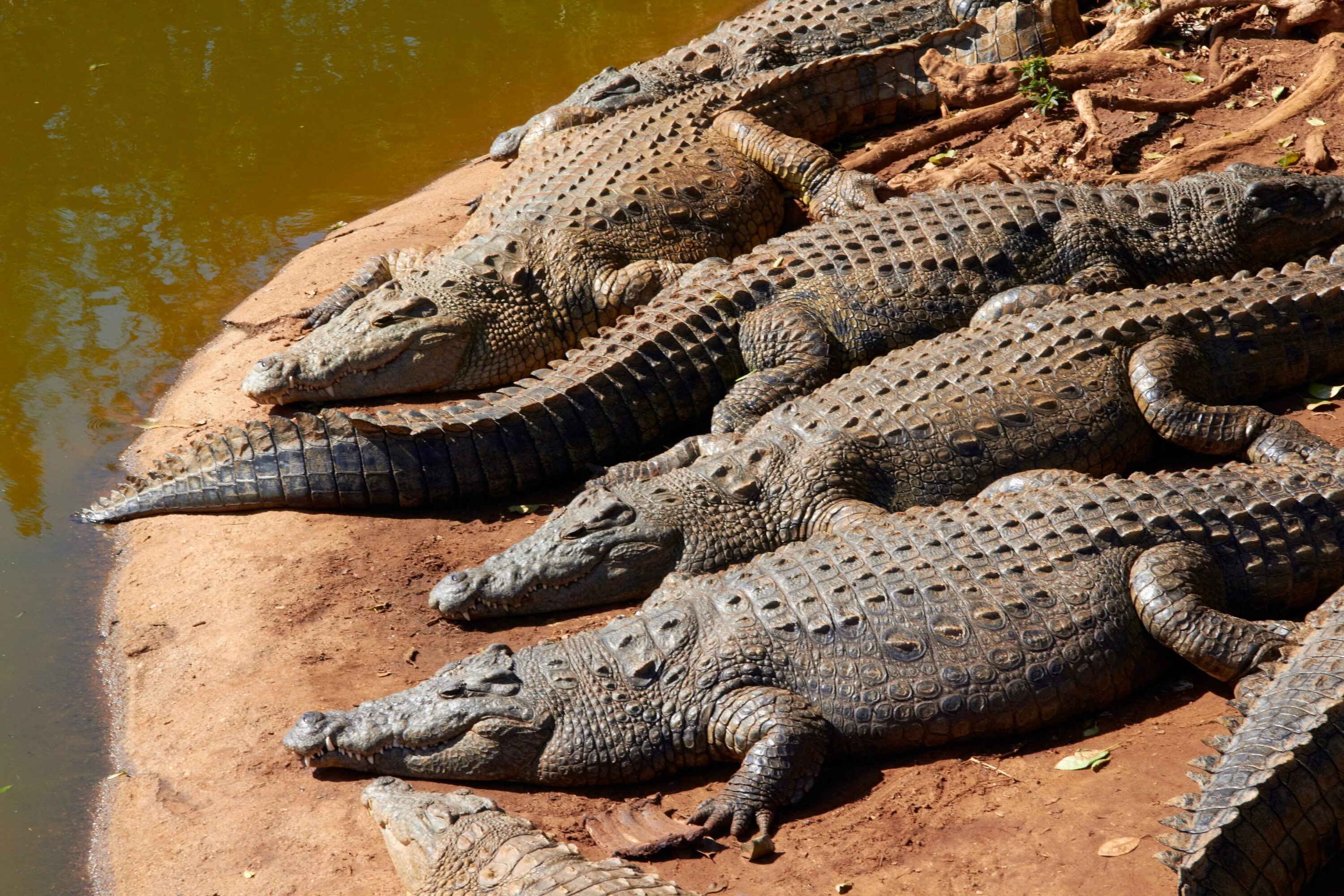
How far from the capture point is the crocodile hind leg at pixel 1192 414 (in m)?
5.26

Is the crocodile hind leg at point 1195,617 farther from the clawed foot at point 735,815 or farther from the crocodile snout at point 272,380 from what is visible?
the crocodile snout at point 272,380

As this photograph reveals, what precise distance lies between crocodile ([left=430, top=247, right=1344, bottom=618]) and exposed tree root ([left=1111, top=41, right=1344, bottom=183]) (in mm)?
1853

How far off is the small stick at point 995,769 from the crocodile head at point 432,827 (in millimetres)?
1603

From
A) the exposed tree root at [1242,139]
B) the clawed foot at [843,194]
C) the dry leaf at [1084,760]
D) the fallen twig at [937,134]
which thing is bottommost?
the dry leaf at [1084,760]

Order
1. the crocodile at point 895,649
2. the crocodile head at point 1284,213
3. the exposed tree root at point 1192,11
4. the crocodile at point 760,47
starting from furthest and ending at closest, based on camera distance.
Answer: the crocodile at point 760,47, the exposed tree root at point 1192,11, the crocodile head at point 1284,213, the crocodile at point 895,649

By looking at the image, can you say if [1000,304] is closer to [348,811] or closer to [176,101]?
[348,811]

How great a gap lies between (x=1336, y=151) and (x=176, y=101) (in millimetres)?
10711

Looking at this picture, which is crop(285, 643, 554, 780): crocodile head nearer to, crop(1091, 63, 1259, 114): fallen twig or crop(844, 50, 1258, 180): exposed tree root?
crop(844, 50, 1258, 180): exposed tree root

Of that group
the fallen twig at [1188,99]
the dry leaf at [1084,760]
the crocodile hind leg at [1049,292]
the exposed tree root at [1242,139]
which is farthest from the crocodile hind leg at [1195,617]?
the fallen twig at [1188,99]

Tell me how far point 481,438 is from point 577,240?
6.57 ft

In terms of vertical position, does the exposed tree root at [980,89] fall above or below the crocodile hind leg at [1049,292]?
above

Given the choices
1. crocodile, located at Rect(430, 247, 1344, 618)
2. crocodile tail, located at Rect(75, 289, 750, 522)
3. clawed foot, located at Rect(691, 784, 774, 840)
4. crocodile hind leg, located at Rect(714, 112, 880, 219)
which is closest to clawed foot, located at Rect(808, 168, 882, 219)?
crocodile hind leg, located at Rect(714, 112, 880, 219)

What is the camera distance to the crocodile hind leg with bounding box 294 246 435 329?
26.8 feet

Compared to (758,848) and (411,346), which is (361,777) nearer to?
(758,848)
